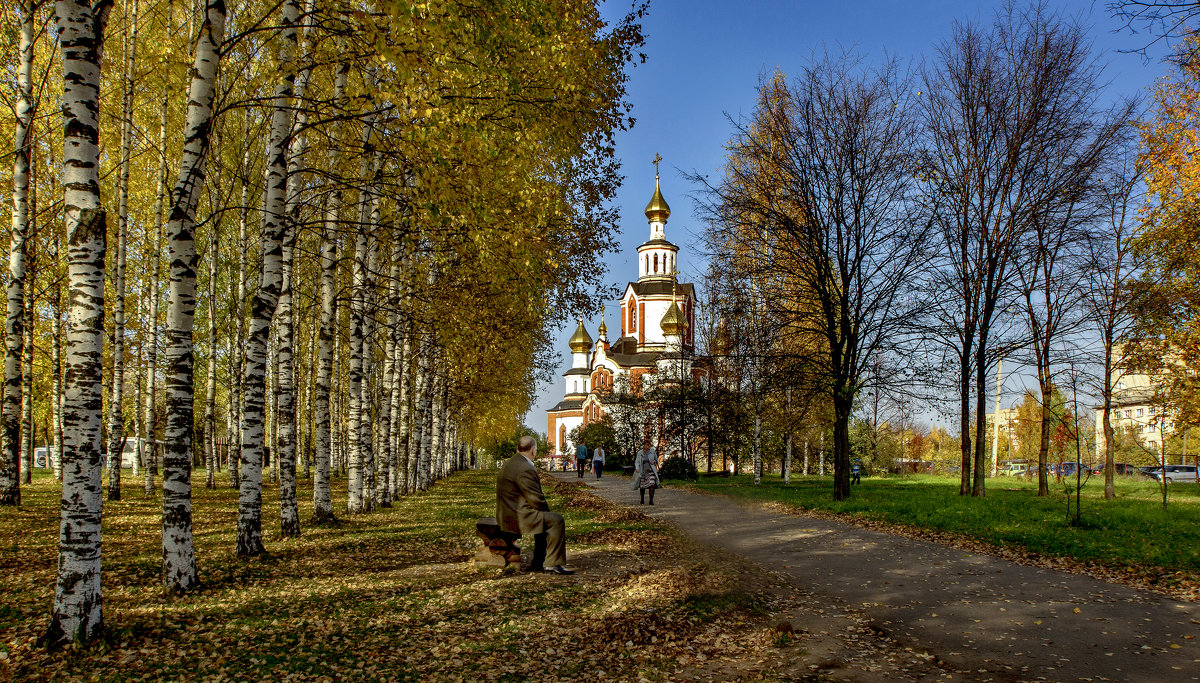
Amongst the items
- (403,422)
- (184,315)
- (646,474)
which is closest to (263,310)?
(184,315)

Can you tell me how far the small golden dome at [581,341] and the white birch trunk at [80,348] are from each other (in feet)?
265

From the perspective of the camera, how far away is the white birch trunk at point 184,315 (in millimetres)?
6770

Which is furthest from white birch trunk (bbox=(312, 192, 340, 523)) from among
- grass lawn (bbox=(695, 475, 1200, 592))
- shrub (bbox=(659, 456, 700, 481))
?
shrub (bbox=(659, 456, 700, 481))

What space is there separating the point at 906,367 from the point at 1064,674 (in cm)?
1462

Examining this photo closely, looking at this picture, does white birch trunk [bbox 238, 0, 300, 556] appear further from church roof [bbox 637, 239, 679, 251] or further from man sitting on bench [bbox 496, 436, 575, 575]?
church roof [bbox 637, 239, 679, 251]

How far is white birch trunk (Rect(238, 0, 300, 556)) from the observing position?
28.7 feet

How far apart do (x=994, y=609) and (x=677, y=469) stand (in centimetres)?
2706

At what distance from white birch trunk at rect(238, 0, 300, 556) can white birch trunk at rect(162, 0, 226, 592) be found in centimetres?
161

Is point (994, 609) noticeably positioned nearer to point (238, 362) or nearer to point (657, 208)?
point (238, 362)

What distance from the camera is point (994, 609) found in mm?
7234

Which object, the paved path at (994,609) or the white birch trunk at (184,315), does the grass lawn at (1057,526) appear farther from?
the white birch trunk at (184,315)

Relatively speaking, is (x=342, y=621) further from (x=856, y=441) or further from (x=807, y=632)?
(x=856, y=441)

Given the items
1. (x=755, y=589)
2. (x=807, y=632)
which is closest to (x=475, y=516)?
(x=755, y=589)

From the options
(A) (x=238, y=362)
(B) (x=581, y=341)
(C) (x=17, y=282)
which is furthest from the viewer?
(B) (x=581, y=341)
